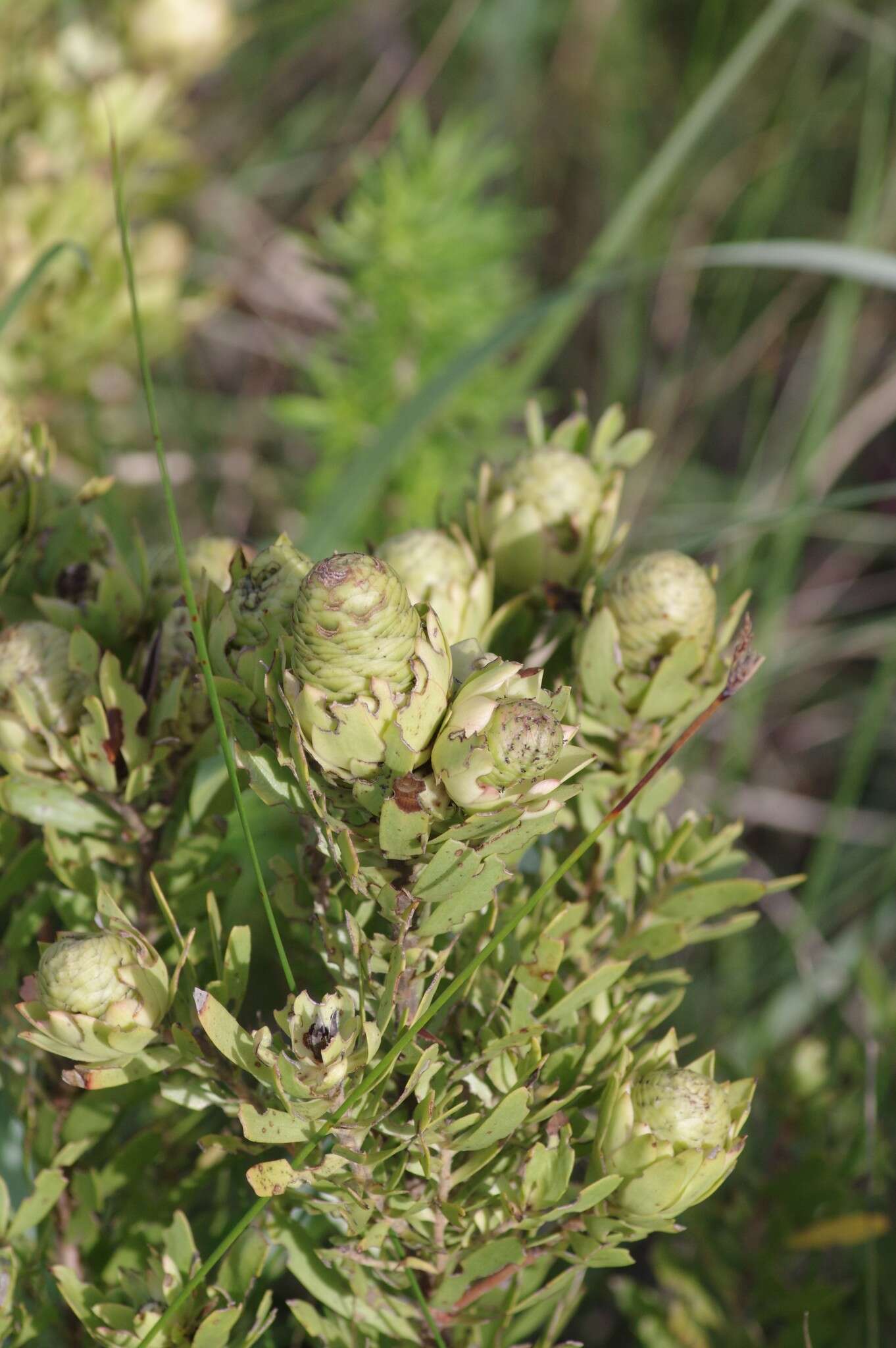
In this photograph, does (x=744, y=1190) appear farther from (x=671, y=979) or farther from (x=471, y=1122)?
(x=471, y=1122)

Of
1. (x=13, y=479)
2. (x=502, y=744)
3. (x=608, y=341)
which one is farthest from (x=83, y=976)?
(x=608, y=341)

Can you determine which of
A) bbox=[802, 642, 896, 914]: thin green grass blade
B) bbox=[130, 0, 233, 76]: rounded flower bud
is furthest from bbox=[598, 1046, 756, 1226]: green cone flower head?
bbox=[130, 0, 233, 76]: rounded flower bud

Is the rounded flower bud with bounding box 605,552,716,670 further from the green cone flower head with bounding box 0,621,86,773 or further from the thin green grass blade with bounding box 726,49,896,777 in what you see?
the thin green grass blade with bounding box 726,49,896,777

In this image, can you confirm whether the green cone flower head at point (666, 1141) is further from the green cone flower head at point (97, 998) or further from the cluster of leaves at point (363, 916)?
the green cone flower head at point (97, 998)

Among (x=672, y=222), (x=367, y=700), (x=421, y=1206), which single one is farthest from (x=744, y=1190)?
(x=672, y=222)

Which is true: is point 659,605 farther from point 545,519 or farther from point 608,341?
point 608,341

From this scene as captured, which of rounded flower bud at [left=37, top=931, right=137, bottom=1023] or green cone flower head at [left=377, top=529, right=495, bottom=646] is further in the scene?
green cone flower head at [left=377, top=529, right=495, bottom=646]
